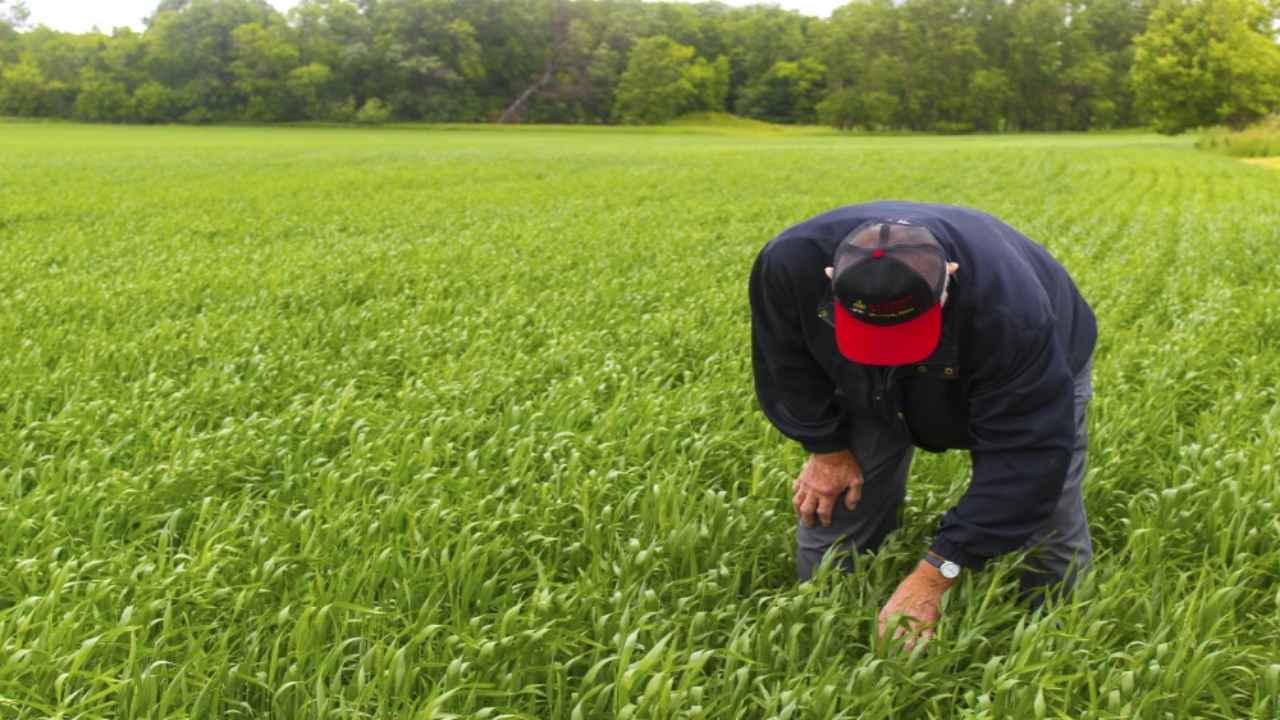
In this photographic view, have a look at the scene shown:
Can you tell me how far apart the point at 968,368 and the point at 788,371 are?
2.18 ft

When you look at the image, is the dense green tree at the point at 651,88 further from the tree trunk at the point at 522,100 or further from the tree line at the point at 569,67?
the tree trunk at the point at 522,100

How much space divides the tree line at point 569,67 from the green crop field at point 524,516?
8621 centimetres

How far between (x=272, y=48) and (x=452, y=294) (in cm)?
9462

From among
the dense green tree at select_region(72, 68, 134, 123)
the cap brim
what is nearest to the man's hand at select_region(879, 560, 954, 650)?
the cap brim

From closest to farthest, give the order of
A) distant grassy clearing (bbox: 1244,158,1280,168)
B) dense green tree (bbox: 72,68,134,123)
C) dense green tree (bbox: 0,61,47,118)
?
distant grassy clearing (bbox: 1244,158,1280,168) → dense green tree (bbox: 72,68,134,123) → dense green tree (bbox: 0,61,47,118)

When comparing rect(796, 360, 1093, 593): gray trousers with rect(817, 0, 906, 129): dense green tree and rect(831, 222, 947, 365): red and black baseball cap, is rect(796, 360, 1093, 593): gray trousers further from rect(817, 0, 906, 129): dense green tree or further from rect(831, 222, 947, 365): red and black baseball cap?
rect(817, 0, 906, 129): dense green tree

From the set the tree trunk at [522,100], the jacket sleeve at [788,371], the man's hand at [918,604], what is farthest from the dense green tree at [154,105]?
the man's hand at [918,604]

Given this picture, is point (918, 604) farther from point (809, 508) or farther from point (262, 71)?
point (262, 71)

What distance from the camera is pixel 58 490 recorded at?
169 inches

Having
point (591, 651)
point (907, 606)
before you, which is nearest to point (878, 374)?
point (907, 606)

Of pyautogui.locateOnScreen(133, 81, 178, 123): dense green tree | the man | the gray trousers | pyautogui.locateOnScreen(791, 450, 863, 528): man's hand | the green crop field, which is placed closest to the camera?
the man

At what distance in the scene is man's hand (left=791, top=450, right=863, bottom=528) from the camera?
3496mm

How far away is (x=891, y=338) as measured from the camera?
2.57 m

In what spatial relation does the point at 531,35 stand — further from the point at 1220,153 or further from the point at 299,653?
the point at 299,653
